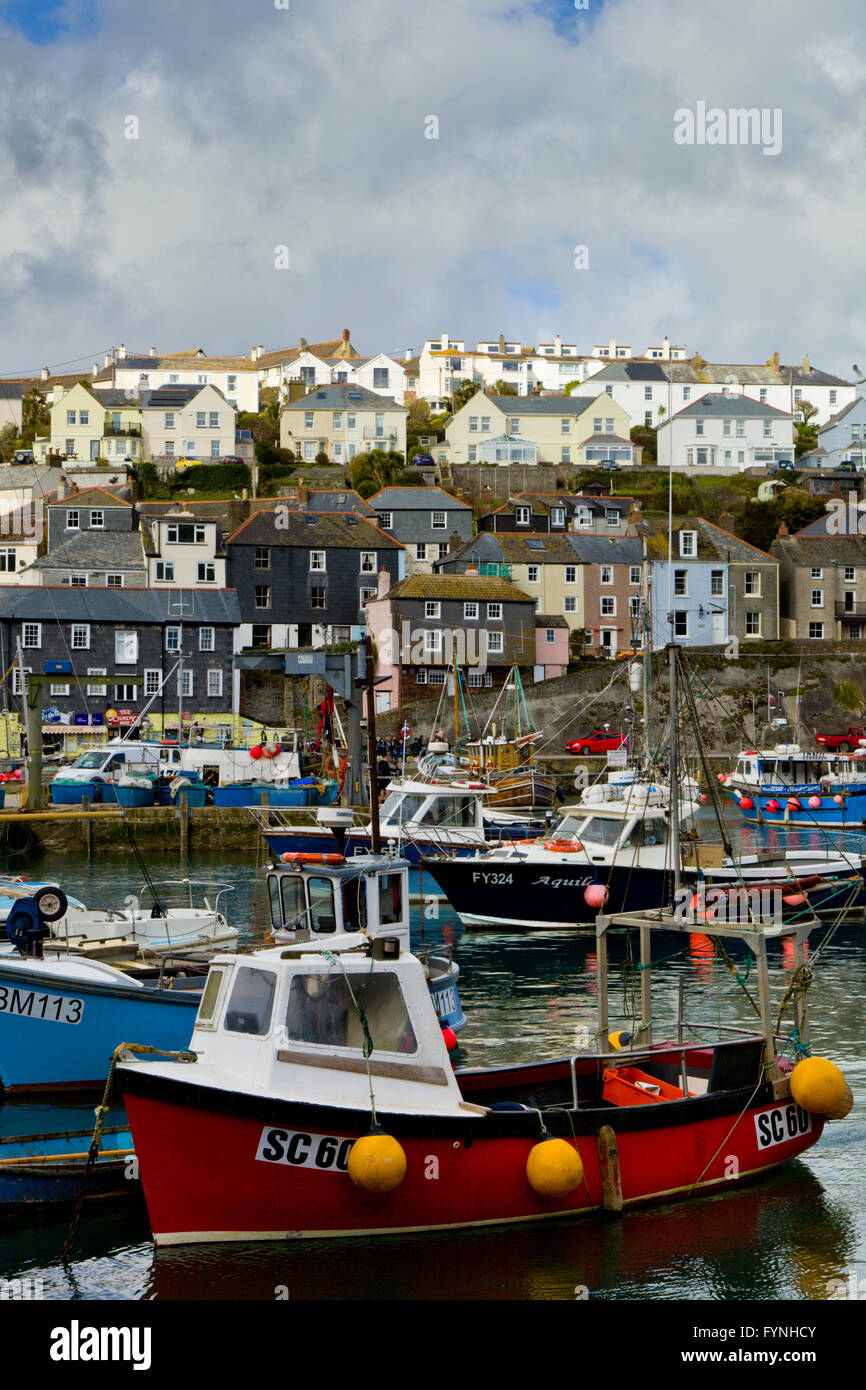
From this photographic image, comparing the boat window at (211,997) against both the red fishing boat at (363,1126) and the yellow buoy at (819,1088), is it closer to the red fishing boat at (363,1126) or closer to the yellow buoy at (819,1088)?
the red fishing boat at (363,1126)

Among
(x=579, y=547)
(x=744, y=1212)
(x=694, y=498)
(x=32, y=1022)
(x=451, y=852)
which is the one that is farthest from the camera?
(x=694, y=498)

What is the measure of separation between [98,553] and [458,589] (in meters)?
17.3

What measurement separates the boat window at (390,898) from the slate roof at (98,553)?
180ft

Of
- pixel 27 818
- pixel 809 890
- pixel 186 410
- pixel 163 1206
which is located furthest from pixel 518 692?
pixel 163 1206

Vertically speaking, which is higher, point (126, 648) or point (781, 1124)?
point (126, 648)

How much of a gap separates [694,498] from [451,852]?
61.7 metres

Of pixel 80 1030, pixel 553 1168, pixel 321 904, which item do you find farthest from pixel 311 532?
pixel 553 1168

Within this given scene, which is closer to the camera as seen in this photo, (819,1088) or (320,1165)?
(320,1165)

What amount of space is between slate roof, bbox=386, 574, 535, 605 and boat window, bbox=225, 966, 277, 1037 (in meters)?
54.8

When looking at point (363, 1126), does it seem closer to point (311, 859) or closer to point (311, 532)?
point (311, 859)

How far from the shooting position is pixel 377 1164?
1200 cm

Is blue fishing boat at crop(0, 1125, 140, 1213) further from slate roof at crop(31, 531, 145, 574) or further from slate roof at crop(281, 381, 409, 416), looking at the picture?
slate roof at crop(281, 381, 409, 416)

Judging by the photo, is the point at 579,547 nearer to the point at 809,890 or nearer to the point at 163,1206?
the point at 809,890

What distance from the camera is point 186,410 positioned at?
313 ft
